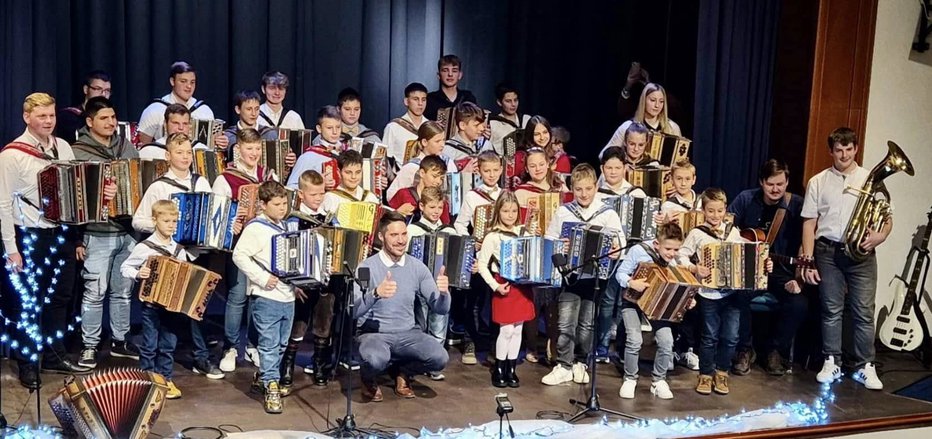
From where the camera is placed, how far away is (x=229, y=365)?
7027mm

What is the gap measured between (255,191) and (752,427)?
3318mm

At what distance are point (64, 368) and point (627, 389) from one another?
351cm

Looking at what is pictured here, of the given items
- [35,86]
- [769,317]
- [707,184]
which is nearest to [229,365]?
[35,86]

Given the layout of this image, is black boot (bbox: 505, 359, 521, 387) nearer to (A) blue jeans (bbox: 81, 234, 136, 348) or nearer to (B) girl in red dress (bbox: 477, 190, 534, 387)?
(B) girl in red dress (bbox: 477, 190, 534, 387)

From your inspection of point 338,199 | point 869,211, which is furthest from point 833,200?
point 338,199

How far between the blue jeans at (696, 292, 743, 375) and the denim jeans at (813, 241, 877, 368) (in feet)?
2.47

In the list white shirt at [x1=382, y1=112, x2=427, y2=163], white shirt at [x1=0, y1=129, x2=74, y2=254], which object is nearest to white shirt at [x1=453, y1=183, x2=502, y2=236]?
white shirt at [x1=382, y1=112, x2=427, y2=163]

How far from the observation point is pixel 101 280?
22.2ft

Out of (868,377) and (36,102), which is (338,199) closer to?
(36,102)

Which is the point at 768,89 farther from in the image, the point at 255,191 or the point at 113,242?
the point at 113,242

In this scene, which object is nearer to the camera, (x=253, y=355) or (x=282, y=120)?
(x=253, y=355)

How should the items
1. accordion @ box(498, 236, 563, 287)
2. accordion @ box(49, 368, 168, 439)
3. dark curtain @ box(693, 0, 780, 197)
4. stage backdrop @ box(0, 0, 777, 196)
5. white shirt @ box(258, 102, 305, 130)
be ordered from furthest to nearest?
1. dark curtain @ box(693, 0, 780, 197)
2. stage backdrop @ box(0, 0, 777, 196)
3. white shirt @ box(258, 102, 305, 130)
4. accordion @ box(498, 236, 563, 287)
5. accordion @ box(49, 368, 168, 439)

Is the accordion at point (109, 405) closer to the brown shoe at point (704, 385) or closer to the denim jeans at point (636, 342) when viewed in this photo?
the denim jeans at point (636, 342)

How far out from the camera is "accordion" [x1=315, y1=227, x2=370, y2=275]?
254 inches
